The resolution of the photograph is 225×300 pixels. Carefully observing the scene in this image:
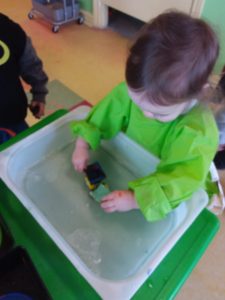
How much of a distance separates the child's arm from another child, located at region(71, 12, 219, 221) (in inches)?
12.0

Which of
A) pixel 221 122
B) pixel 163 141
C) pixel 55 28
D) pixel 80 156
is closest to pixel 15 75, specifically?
pixel 80 156

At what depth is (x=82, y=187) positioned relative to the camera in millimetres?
621

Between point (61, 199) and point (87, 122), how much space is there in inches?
7.1

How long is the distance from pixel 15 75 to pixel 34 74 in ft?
0.31

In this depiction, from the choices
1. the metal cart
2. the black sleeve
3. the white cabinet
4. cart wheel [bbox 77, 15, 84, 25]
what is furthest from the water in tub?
cart wheel [bbox 77, 15, 84, 25]

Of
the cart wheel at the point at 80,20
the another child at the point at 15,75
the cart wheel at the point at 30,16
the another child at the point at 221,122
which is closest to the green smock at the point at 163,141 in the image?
the another child at the point at 221,122

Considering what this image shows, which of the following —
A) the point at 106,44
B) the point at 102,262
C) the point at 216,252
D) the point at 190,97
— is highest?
the point at 190,97

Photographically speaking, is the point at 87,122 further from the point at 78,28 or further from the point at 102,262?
the point at 78,28

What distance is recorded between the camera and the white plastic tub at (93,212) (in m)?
0.44

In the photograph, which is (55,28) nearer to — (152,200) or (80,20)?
(80,20)

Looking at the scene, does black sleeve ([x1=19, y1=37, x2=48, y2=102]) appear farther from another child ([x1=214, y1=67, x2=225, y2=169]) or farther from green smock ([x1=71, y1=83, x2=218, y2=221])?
another child ([x1=214, y1=67, x2=225, y2=169])

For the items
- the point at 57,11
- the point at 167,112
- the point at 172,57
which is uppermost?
the point at 172,57

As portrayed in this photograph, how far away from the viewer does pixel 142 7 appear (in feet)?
5.75

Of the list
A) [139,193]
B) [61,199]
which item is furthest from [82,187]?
[139,193]
